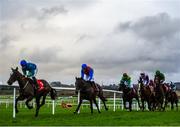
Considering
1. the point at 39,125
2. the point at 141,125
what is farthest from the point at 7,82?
the point at 141,125

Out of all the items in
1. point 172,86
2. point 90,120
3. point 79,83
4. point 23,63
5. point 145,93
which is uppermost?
point 23,63

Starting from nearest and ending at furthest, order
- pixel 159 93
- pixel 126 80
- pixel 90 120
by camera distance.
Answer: pixel 90 120, pixel 126 80, pixel 159 93

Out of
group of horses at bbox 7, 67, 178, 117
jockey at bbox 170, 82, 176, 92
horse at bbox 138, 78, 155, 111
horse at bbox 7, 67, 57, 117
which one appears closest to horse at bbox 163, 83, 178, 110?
group of horses at bbox 7, 67, 178, 117

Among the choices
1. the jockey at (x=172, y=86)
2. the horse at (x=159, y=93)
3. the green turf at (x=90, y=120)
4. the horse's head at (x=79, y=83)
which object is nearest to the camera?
the green turf at (x=90, y=120)

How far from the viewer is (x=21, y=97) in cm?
1981

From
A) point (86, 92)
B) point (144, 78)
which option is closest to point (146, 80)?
point (144, 78)

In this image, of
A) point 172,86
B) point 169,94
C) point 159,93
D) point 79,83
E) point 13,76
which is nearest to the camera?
point 13,76

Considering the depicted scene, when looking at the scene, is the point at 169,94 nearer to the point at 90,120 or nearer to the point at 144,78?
the point at 144,78

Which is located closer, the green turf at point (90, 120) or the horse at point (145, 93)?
the green turf at point (90, 120)

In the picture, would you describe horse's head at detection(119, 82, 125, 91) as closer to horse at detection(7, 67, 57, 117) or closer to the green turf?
the green turf

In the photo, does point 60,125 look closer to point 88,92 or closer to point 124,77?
point 88,92

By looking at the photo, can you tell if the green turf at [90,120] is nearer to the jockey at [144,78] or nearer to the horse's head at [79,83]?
the horse's head at [79,83]

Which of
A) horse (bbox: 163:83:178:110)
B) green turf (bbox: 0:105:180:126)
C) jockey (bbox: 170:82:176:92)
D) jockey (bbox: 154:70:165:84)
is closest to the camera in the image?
green turf (bbox: 0:105:180:126)

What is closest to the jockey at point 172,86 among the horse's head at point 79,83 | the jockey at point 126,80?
the jockey at point 126,80
